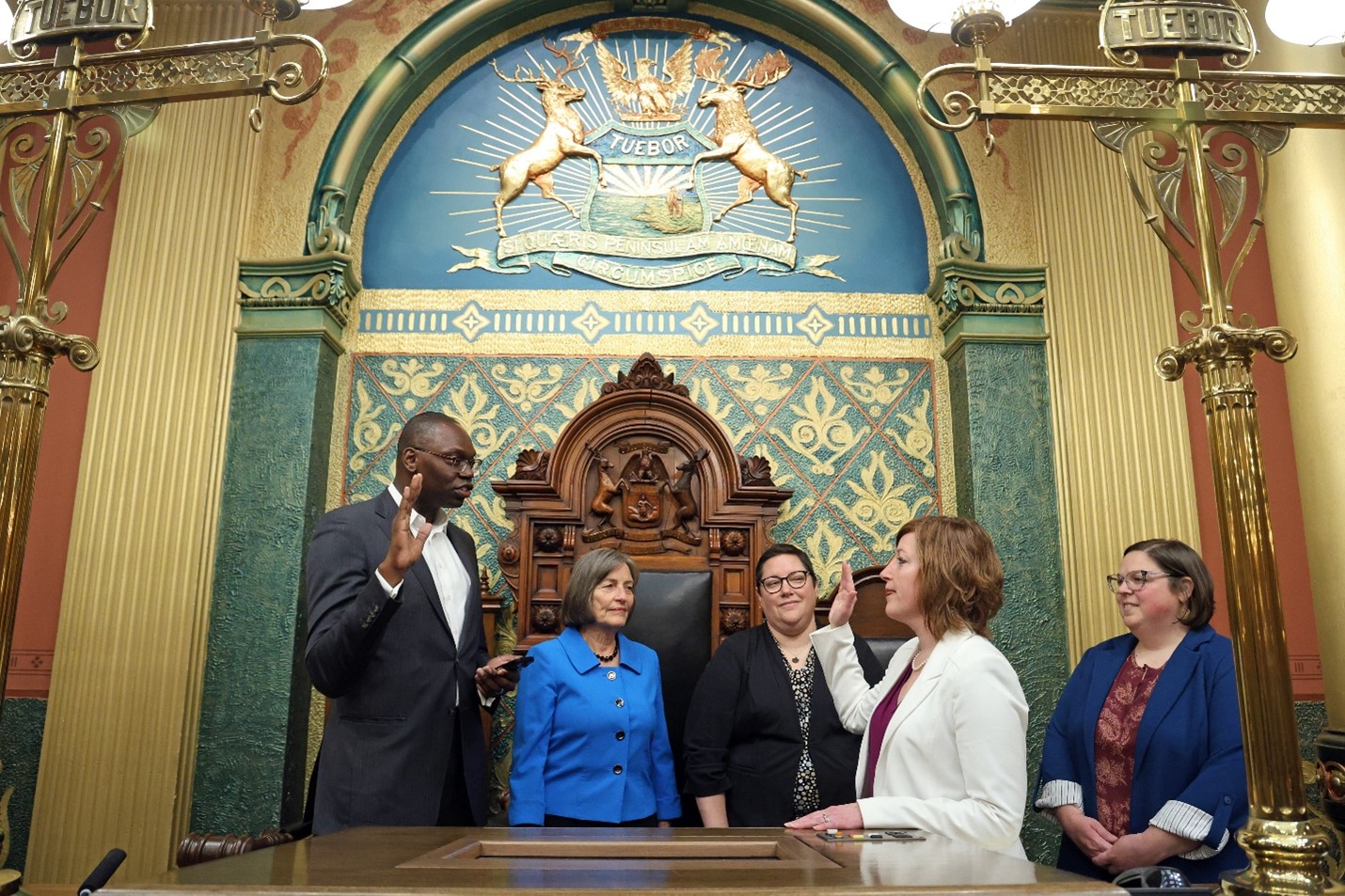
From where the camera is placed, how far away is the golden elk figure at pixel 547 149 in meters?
5.22

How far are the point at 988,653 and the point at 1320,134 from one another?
3523 mm

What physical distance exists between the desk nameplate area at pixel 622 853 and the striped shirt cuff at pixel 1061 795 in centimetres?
122

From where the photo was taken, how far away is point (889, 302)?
516 cm

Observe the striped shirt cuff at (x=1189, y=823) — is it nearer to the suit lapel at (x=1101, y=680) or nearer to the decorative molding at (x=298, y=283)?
the suit lapel at (x=1101, y=680)

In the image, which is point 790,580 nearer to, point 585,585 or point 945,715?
point 585,585

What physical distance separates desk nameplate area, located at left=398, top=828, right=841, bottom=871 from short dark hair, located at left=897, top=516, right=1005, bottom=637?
0.71 meters

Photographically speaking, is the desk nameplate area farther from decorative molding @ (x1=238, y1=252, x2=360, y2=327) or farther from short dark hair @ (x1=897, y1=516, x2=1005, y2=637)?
decorative molding @ (x1=238, y1=252, x2=360, y2=327)

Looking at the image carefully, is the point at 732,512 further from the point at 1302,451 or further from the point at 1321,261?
the point at 1321,261

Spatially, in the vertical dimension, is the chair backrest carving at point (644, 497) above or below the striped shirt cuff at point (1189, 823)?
above

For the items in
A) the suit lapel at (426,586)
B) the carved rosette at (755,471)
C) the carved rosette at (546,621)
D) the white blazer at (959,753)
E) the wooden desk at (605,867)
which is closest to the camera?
the wooden desk at (605,867)

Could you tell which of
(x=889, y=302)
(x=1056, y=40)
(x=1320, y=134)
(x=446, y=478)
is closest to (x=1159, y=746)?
(x=446, y=478)

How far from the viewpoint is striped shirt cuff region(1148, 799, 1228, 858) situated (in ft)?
8.82

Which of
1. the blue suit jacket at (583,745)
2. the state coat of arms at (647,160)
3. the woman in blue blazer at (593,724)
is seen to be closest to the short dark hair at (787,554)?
the woman in blue blazer at (593,724)

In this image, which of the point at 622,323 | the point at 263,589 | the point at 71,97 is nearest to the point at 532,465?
the point at 622,323
